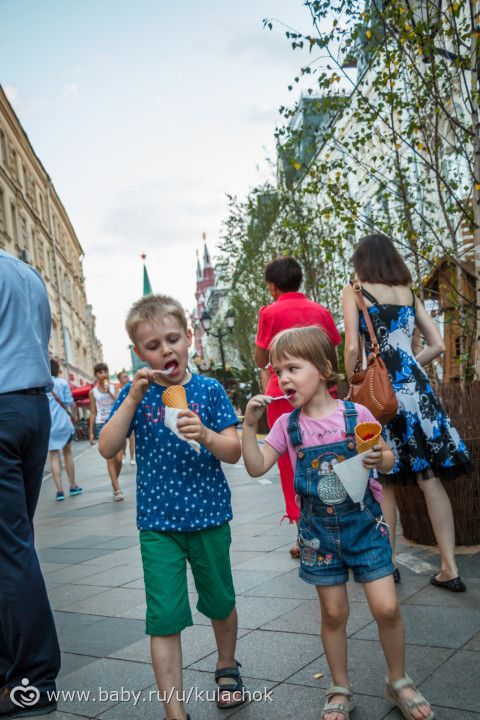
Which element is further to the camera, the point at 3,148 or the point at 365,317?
the point at 3,148

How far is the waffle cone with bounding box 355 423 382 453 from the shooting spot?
2.60 m

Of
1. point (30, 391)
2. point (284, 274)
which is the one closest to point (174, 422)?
point (30, 391)

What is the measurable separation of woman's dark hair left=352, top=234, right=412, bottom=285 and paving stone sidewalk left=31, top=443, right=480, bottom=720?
165 centimetres

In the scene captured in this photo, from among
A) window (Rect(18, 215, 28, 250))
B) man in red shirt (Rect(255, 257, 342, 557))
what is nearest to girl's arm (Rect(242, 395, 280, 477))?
man in red shirt (Rect(255, 257, 342, 557))

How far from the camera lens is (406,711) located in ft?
8.34

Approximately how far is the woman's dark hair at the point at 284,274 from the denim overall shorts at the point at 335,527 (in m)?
2.64

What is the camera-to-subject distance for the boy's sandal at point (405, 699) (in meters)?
2.52

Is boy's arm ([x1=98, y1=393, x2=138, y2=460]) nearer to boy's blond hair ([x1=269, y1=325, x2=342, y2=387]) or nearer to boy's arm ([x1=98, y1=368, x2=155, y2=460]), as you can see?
boy's arm ([x1=98, y1=368, x2=155, y2=460])

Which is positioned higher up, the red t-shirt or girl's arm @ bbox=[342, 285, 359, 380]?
the red t-shirt

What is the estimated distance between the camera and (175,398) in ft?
8.68

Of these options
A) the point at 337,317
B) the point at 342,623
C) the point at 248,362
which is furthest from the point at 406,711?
the point at 248,362

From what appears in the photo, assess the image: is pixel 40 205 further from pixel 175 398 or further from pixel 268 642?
pixel 175 398

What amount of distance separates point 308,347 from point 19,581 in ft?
4.84

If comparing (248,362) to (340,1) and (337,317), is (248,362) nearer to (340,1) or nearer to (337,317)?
(337,317)
